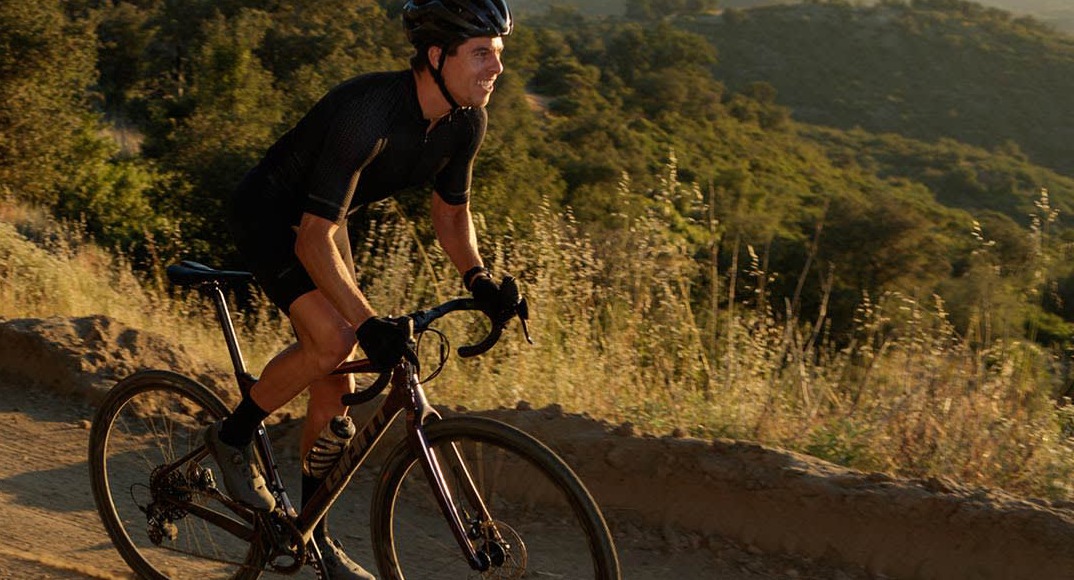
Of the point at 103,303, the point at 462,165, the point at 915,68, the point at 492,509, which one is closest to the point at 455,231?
the point at 462,165

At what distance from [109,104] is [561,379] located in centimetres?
4104

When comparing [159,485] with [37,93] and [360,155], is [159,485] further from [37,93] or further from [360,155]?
[37,93]

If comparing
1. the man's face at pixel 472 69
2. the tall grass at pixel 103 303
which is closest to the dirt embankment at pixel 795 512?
the man's face at pixel 472 69

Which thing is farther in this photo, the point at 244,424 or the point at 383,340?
the point at 244,424

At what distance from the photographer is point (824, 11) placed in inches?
3583

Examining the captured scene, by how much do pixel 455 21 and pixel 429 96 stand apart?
0.24 meters

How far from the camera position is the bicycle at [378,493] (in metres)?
3.06

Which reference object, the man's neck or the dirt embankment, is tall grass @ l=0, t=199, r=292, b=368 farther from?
the man's neck

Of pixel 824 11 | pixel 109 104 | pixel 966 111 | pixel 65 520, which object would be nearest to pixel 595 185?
pixel 109 104

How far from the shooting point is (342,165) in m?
3.02

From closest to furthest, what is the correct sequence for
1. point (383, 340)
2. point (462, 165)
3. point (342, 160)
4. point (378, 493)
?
point (383, 340) < point (342, 160) < point (378, 493) < point (462, 165)

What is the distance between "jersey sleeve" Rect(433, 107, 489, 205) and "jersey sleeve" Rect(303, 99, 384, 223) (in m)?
0.41

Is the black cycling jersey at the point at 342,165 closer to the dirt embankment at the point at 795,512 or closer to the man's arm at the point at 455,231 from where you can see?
the man's arm at the point at 455,231

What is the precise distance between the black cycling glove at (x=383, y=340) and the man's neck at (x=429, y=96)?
2.25 ft
